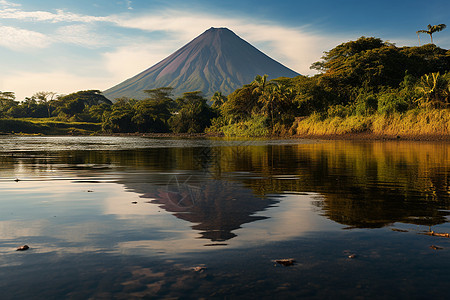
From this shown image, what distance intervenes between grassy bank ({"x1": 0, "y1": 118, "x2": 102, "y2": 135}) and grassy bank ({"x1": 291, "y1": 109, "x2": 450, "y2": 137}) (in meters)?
82.0

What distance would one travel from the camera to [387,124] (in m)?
43.2

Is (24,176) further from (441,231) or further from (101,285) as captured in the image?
(441,231)

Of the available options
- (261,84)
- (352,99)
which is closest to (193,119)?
(261,84)

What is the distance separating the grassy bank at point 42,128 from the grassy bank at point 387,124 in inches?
3227

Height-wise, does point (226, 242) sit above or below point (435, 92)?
below

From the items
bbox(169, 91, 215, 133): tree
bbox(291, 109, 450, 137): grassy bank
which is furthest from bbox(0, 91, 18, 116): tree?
bbox(291, 109, 450, 137): grassy bank

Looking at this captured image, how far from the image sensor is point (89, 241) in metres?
4.57

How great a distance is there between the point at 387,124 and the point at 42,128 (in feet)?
332

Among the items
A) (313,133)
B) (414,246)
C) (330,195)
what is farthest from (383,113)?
(414,246)

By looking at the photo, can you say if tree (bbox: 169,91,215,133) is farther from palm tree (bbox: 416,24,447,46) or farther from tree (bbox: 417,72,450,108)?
tree (bbox: 417,72,450,108)

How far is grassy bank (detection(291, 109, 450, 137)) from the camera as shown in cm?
3712

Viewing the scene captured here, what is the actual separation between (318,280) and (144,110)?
110 m

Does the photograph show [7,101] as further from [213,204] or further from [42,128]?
[213,204]

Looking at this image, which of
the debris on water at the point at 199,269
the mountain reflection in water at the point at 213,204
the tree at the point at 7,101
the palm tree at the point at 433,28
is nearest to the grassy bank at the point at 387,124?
the palm tree at the point at 433,28
